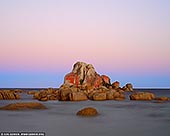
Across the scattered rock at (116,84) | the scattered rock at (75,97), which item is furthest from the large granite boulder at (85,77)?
the scattered rock at (75,97)

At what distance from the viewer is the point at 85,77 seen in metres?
103

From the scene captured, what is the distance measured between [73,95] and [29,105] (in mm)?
24123

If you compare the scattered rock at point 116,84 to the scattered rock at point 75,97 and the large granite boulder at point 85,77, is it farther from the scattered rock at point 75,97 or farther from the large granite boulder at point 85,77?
the scattered rock at point 75,97

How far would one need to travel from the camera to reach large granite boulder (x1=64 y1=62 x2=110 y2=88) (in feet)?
331

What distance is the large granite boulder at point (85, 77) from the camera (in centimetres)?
10088

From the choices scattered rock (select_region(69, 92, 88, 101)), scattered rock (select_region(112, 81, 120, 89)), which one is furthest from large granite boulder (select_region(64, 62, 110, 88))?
scattered rock (select_region(69, 92, 88, 101))

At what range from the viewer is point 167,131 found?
22562 mm

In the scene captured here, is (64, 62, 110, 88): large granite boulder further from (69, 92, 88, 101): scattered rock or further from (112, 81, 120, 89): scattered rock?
(69, 92, 88, 101): scattered rock

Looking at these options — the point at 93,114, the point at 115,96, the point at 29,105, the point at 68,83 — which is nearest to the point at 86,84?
the point at 68,83

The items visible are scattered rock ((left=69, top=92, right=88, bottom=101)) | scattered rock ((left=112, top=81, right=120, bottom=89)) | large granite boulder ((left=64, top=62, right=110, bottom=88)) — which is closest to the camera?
scattered rock ((left=69, top=92, right=88, bottom=101))

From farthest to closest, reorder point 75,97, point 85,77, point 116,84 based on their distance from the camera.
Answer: point 116,84, point 85,77, point 75,97

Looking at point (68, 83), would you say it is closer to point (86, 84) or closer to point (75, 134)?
point (86, 84)

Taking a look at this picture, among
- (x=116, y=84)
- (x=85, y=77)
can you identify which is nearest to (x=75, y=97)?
(x=85, y=77)

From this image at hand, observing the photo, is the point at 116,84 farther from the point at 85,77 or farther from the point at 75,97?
the point at 75,97
